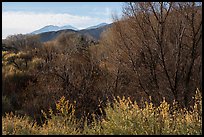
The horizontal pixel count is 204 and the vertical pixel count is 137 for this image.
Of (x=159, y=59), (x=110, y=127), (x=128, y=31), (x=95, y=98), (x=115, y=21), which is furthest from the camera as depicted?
(x=115, y=21)

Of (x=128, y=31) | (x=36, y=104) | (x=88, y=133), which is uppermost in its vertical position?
(x=128, y=31)

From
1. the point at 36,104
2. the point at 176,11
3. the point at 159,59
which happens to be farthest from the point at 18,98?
the point at 176,11

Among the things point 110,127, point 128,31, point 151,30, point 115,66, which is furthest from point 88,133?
point 115,66

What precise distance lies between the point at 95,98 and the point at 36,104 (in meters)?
2.80

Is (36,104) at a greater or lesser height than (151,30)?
lesser

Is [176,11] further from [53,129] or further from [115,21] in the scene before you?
[53,129]

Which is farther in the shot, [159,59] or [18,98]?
[18,98]

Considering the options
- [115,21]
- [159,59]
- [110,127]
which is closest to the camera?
[110,127]

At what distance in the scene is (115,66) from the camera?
17.1 m

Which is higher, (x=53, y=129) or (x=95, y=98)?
(x=53, y=129)

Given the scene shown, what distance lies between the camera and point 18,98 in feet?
51.7

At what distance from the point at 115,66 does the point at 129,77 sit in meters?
1.16

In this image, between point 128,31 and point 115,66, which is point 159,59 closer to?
point 128,31

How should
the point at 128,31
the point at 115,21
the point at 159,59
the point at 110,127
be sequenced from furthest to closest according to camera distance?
1. the point at 115,21
2. the point at 128,31
3. the point at 159,59
4. the point at 110,127
